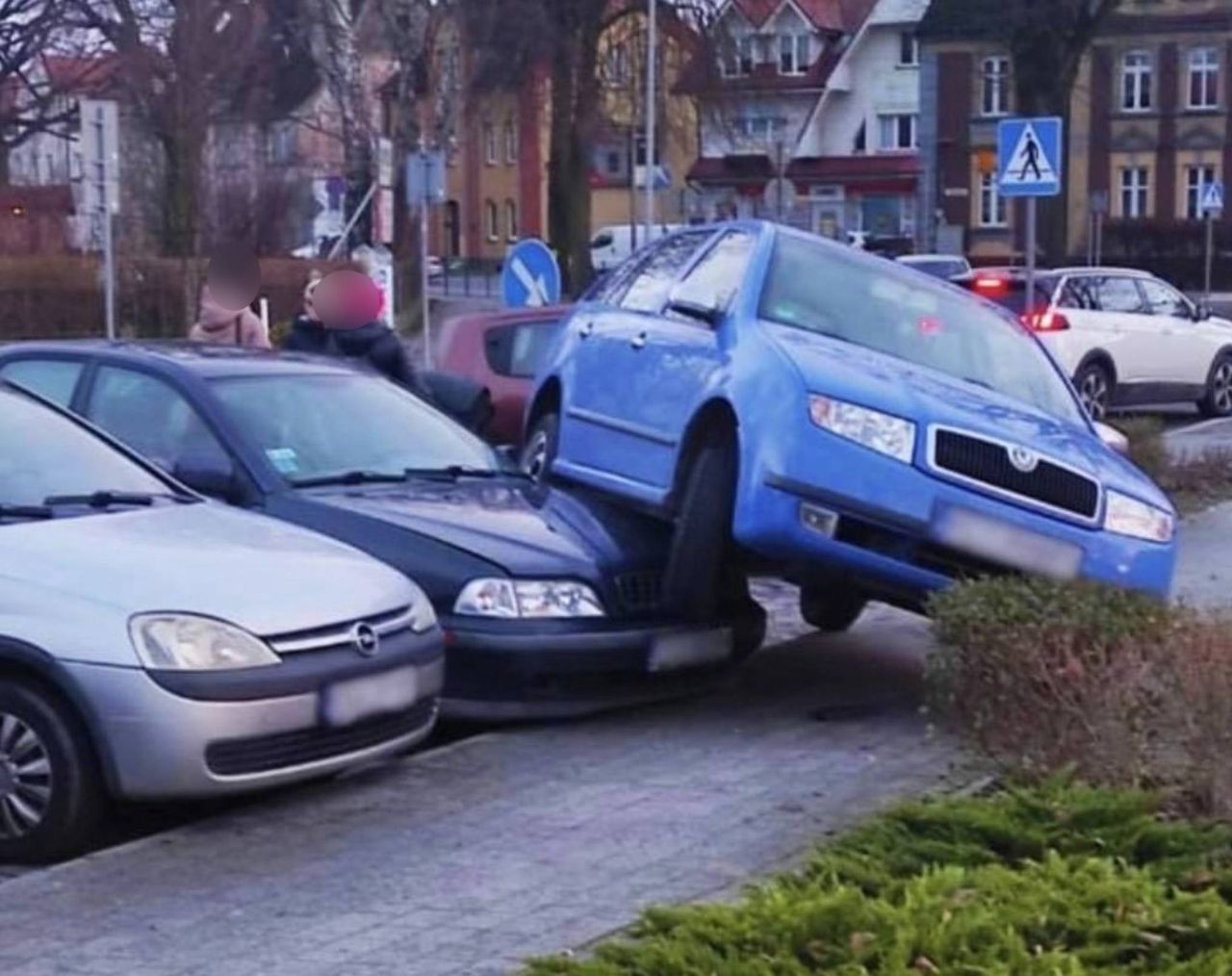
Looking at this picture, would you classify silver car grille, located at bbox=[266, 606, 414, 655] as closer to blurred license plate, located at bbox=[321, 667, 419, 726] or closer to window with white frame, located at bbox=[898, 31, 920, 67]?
blurred license plate, located at bbox=[321, 667, 419, 726]

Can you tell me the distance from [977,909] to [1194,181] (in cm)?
7409

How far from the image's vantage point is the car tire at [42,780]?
7.56 metres

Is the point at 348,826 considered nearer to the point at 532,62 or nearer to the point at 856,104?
the point at 532,62

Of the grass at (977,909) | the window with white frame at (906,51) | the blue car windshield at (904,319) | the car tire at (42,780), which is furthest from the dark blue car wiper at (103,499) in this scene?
the window with white frame at (906,51)

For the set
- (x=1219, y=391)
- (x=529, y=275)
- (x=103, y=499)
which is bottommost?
(x=1219, y=391)

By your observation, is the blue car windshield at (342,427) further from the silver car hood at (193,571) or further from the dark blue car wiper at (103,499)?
→ the silver car hood at (193,571)

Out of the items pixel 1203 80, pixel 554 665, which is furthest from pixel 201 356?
pixel 1203 80

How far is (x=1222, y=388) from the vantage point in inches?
1120

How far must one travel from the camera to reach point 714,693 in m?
10.5

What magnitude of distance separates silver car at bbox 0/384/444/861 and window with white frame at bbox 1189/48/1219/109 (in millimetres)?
70691

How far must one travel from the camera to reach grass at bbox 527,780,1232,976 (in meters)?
5.32

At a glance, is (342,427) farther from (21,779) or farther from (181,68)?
(181,68)

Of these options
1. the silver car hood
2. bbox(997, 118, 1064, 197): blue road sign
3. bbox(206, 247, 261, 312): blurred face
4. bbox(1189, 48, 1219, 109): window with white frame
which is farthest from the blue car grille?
bbox(1189, 48, 1219, 109): window with white frame

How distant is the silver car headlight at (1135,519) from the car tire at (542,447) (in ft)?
9.56
